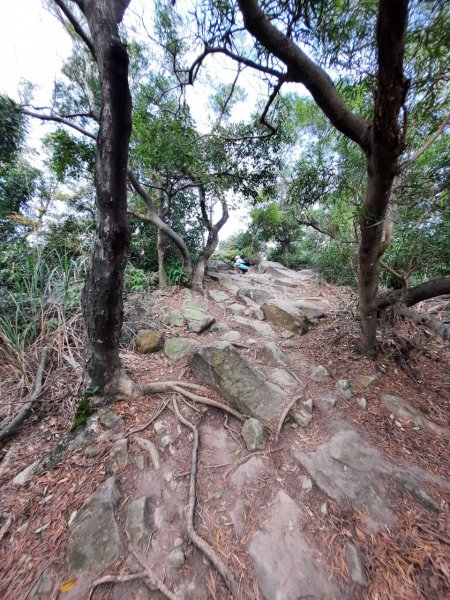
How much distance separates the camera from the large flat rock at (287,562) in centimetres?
99

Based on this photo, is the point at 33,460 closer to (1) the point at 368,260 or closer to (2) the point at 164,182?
(1) the point at 368,260

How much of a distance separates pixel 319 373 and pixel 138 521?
6.59 ft

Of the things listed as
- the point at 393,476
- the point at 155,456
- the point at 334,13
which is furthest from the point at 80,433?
the point at 334,13

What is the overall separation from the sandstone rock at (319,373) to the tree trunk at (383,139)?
2.98 feet

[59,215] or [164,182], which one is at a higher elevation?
[164,182]

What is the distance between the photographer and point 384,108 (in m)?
1.35

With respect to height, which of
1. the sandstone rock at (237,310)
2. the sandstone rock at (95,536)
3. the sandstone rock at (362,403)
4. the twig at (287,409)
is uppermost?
the sandstone rock at (237,310)

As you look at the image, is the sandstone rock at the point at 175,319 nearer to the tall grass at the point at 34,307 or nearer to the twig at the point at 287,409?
the tall grass at the point at 34,307

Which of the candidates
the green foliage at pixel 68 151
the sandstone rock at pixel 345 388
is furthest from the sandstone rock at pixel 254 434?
the green foliage at pixel 68 151

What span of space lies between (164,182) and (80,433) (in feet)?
17.5

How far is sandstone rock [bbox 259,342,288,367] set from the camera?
2.61 m

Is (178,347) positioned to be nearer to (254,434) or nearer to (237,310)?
(254,434)

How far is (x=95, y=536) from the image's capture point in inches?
45.8

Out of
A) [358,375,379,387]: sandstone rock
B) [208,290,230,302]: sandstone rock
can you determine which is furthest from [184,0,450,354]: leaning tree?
[208,290,230,302]: sandstone rock
